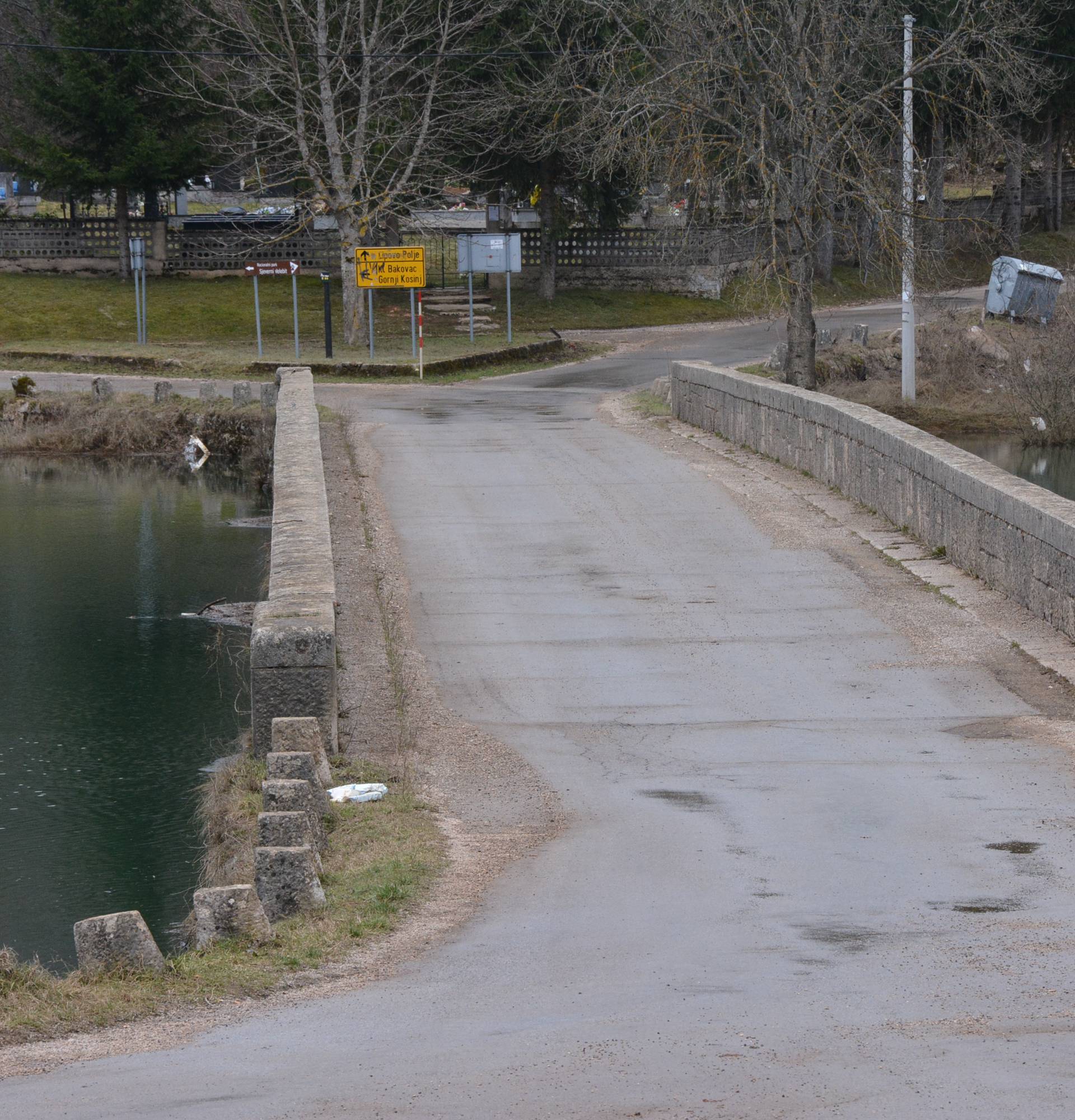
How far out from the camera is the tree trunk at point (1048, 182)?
176 feet

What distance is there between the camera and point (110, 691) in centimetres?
1623

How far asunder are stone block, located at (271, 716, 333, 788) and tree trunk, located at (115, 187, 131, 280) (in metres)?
40.9

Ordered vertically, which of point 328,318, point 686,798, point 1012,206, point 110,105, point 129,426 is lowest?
point 686,798

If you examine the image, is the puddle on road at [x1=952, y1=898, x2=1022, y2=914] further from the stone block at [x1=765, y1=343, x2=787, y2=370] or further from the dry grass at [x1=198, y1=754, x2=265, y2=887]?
the stone block at [x1=765, y1=343, x2=787, y2=370]

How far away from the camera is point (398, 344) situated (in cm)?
3791

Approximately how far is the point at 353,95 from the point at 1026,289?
17.4 m

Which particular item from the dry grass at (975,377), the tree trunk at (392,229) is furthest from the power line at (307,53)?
the dry grass at (975,377)

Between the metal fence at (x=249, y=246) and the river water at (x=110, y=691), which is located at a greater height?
the metal fence at (x=249, y=246)

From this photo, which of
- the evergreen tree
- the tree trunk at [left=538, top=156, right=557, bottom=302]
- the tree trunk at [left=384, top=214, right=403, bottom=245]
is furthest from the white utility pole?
the evergreen tree

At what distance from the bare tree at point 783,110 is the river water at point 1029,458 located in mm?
5371

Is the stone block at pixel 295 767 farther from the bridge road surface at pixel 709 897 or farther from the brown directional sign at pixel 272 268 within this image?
the brown directional sign at pixel 272 268

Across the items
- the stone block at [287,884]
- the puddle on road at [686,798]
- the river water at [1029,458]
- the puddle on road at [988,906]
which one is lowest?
the river water at [1029,458]

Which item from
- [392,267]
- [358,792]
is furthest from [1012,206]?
[358,792]

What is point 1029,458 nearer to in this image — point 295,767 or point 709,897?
point 295,767
